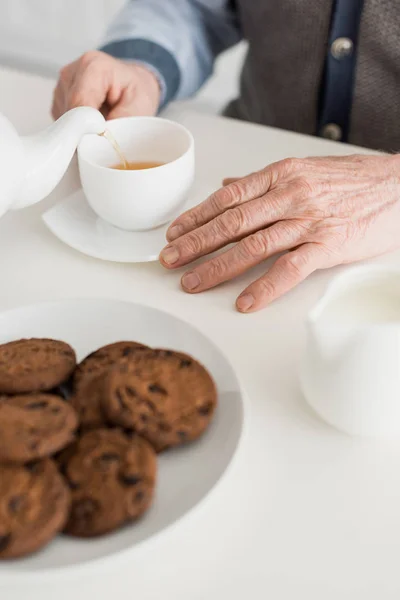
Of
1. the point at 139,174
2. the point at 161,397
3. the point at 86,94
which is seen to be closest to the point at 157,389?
the point at 161,397

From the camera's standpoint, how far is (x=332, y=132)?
1.25m

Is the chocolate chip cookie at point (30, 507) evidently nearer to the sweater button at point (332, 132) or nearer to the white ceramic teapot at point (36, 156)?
the white ceramic teapot at point (36, 156)

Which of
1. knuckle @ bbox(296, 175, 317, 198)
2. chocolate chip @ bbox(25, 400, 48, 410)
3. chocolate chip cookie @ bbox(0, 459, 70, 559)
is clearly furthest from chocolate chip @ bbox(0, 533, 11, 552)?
knuckle @ bbox(296, 175, 317, 198)

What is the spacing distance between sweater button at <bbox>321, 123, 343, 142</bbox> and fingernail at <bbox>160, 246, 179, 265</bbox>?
0.53m

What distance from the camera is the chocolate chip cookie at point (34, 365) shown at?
62 centimetres

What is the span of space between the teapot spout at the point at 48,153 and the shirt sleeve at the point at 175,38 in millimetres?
421

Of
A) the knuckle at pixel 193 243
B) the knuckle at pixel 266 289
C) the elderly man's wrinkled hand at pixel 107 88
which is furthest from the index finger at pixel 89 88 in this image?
the knuckle at pixel 266 289

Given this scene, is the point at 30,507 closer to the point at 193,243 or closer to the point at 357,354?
the point at 357,354

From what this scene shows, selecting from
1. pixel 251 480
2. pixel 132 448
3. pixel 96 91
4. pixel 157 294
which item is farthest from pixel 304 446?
pixel 96 91

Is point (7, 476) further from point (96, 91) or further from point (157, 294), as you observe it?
point (96, 91)

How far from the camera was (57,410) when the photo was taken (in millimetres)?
573

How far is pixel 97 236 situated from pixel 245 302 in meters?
0.22

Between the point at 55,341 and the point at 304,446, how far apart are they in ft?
0.83

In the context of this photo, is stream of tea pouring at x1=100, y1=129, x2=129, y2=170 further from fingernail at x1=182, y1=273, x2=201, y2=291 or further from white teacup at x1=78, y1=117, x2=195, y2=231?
fingernail at x1=182, y1=273, x2=201, y2=291
